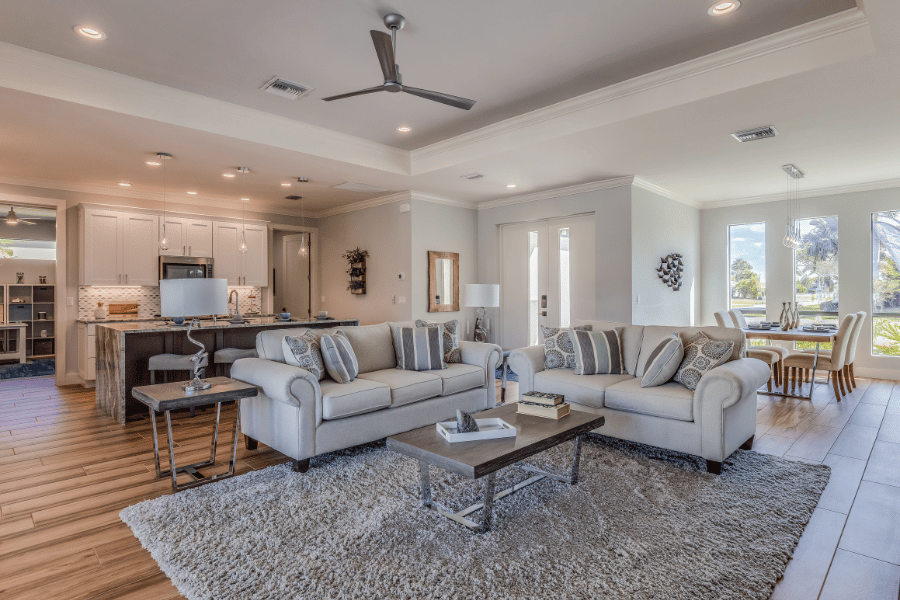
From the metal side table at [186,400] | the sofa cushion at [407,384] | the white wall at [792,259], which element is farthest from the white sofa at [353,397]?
the white wall at [792,259]

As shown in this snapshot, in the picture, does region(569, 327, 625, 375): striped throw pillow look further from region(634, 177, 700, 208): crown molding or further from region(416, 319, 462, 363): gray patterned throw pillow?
region(634, 177, 700, 208): crown molding

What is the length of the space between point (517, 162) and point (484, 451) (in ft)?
11.7

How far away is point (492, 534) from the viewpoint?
235 cm

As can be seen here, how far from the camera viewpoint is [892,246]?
649 cm

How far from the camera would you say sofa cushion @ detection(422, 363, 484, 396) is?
4.08 metres

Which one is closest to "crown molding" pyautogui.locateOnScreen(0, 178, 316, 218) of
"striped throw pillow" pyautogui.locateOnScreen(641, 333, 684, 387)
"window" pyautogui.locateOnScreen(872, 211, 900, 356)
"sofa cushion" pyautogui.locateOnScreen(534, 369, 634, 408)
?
"sofa cushion" pyautogui.locateOnScreen(534, 369, 634, 408)

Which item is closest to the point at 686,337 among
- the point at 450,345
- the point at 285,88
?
the point at 450,345

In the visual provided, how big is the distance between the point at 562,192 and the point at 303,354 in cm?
440

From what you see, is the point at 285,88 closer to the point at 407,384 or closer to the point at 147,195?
the point at 407,384

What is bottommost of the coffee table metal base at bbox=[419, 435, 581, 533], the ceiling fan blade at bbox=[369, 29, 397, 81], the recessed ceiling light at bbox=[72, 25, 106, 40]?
the coffee table metal base at bbox=[419, 435, 581, 533]

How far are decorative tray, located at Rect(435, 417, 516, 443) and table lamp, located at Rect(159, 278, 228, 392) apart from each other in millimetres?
1502

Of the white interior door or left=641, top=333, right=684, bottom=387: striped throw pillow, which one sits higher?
the white interior door

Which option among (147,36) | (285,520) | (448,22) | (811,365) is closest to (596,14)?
(448,22)

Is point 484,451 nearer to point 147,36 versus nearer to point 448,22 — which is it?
point 448,22
